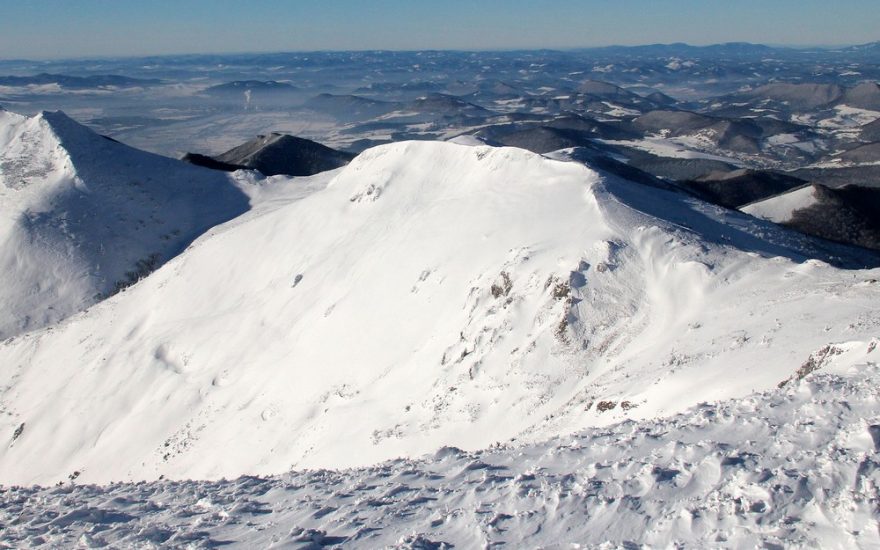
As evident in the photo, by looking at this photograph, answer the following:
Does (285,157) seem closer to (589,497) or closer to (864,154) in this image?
(589,497)

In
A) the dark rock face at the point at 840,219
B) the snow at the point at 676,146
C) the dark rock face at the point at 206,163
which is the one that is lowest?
the dark rock face at the point at 840,219

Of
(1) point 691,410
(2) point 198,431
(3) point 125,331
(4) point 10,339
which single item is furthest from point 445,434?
(4) point 10,339

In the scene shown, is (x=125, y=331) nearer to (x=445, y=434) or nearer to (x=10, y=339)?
(x=10, y=339)

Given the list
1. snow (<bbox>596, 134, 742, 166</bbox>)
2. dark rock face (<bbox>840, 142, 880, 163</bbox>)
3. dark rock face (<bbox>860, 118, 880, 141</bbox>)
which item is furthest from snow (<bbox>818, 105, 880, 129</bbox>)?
dark rock face (<bbox>840, 142, 880, 163</bbox>)

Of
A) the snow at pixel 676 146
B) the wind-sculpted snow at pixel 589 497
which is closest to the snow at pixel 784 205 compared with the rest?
the wind-sculpted snow at pixel 589 497

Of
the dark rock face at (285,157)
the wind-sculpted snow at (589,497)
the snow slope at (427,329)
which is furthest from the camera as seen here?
the dark rock face at (285,157)

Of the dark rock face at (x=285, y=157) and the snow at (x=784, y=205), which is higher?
the dark rock face at (x=285, y=157)

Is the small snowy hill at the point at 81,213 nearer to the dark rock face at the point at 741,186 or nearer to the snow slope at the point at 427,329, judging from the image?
the snow slope at the point at 427,329
